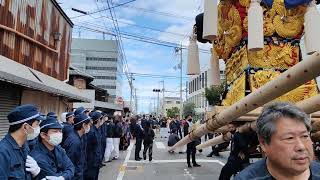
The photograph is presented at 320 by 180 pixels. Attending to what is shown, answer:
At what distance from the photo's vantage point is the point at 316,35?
5473 mm

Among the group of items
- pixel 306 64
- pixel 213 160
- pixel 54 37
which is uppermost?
pixel 54 37

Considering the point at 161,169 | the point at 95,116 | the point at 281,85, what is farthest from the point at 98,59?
the point at 281,85

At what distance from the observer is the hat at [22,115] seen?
423 centimetres

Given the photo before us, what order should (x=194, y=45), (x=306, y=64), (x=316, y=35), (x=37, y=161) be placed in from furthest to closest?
1. (x=194, y=45)
2. (x=316, y=35)
3. (x=37, y=161)
4. (x=306, y=64)

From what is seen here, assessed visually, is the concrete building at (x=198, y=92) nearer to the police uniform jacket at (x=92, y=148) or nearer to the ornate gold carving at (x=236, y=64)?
the police uniform jacket at (x=92, y=148)

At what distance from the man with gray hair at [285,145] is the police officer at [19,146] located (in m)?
2.44

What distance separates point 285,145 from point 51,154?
3636 mm

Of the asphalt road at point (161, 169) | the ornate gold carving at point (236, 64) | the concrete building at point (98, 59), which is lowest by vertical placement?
the asphalt road at point (161, 169)

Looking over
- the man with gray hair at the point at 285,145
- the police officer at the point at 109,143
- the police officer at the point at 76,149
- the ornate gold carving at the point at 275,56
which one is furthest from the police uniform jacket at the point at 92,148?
the police officer at the point at 109,143

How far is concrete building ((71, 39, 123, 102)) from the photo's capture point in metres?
94.2

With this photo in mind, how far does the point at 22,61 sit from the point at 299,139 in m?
12.3

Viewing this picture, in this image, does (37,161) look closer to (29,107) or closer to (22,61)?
(29,107)

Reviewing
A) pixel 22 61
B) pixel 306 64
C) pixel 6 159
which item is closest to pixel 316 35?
pixel 306 64

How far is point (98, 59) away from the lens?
96.6 metres
